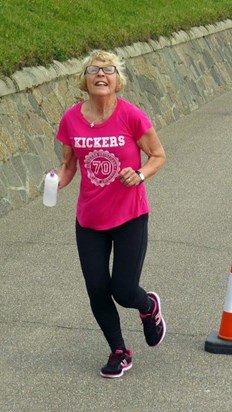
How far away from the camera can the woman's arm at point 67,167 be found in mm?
5805

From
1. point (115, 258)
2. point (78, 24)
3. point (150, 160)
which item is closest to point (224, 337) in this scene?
point (115, 258)

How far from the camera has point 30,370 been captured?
19.8 feet

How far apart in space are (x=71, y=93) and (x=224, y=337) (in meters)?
7.10

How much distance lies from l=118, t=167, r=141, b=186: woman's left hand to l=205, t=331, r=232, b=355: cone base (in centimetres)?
127

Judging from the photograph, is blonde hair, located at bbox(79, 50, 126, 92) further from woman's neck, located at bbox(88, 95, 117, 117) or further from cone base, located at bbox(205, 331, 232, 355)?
cone base, located at bbox(205, 331, 232, 355)

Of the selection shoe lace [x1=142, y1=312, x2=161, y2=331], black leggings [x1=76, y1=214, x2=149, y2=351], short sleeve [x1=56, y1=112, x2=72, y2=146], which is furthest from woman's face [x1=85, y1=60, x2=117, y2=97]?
shoe lace [x1=142, y1=312, x2=161, y2=331]

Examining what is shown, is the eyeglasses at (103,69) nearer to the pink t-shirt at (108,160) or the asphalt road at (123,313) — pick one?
the pink t-shirt at (108,160)

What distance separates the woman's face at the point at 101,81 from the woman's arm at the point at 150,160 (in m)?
0.31

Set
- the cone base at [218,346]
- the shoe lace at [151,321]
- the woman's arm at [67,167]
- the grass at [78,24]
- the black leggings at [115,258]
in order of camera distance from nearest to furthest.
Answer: the black leggings at [115,258] < the woman's arm at [67,167] < the shoe lace at [151,321] < the cone base at [218,346] < the grass at [78,24]

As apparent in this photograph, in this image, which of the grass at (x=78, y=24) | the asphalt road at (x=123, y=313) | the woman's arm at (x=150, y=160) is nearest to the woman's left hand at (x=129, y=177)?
the woman's arm at (x=150, y=160)

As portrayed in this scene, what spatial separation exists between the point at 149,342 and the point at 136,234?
0.77 metres

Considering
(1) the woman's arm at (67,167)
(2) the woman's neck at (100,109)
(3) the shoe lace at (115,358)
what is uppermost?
(2) the woman's neck at (100,109)

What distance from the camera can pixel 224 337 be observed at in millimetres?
6242

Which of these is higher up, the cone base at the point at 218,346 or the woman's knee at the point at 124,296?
the woman's knee at the point at 124,296
